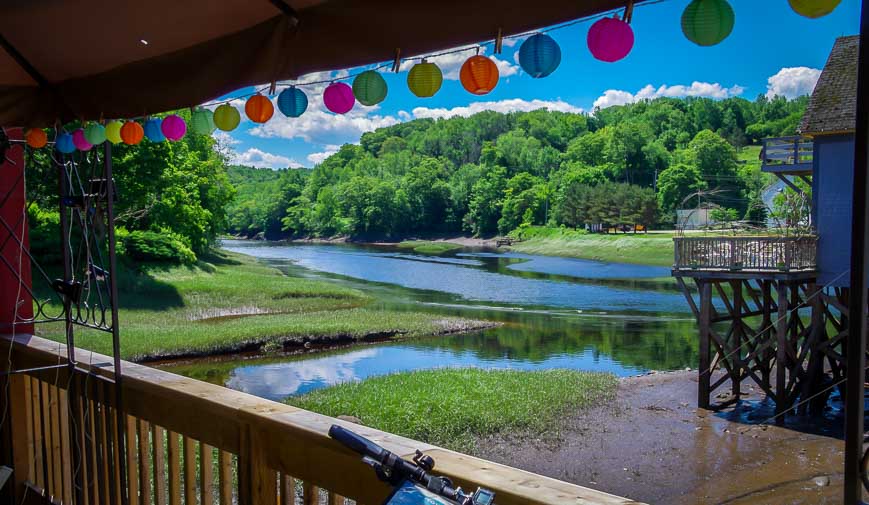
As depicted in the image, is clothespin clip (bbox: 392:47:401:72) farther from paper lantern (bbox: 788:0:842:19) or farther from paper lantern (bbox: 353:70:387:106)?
paper lantern (bbox: 788:0:842:19)

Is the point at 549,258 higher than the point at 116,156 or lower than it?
lower

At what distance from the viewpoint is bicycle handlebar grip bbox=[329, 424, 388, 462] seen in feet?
4.95

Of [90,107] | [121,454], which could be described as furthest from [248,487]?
[90,107]

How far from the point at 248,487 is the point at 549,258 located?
56.7 meters

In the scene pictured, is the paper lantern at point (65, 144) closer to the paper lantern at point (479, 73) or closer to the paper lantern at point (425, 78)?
the paper lantern at point (425, 78)

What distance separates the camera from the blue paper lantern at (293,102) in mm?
2541

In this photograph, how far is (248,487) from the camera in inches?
89.7

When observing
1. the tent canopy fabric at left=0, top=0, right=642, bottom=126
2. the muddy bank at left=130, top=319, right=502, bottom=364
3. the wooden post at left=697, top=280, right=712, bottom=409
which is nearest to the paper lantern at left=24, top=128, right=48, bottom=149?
the tent canopy fabric at left=0, top=0, right=642, bottom=126

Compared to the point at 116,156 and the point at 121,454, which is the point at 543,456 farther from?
the point at 116,156

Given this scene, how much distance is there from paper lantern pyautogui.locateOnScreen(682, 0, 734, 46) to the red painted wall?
3.92 meters

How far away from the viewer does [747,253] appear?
1289 cm

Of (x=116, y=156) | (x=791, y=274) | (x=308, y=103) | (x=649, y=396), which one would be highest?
(x=116, y=156)

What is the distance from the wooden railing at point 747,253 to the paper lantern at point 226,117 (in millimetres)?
11781

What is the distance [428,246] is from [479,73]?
7539cm
